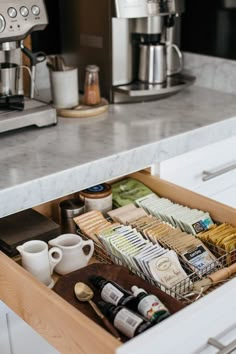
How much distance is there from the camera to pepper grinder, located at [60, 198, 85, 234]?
1.37 meters

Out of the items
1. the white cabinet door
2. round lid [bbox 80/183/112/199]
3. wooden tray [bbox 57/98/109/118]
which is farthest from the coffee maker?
the white cabinet door

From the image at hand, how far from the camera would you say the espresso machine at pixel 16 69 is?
1402 mm

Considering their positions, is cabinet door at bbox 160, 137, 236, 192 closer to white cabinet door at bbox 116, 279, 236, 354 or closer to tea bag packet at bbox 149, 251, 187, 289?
tea bag packet at bbox 149, 251, 187, 289

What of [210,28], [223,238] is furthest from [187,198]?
[210,28]

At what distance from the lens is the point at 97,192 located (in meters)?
1.42

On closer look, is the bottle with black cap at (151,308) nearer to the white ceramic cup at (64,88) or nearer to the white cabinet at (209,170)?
the white cabinet at (209,170)

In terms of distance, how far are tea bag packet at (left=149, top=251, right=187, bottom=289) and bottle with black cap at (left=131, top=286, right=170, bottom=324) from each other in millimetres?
112

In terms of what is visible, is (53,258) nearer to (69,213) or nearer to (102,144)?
(69,213)

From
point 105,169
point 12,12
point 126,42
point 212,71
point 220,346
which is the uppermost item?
point 12,12

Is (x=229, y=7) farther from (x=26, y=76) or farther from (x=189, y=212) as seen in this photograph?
(x=189, y=212)

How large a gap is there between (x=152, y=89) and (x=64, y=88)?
0.28m

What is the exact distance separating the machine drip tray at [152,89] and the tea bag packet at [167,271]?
0.70 metres

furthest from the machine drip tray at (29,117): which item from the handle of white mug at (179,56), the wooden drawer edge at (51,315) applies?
the handle of white mug at (179,56)

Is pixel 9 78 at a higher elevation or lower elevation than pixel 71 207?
higher
